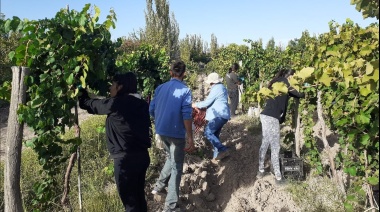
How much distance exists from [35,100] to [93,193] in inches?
71.0

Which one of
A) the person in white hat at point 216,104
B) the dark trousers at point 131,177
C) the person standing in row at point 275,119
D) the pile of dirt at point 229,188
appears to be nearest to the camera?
the dark trousers at point 131,177

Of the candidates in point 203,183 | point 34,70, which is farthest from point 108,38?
point 203,183

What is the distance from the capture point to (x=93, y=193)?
12.3ft

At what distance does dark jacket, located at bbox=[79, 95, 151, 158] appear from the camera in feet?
8.56

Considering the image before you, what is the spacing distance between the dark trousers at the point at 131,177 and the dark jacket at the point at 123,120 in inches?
2.5

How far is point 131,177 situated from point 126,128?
0.45 meters

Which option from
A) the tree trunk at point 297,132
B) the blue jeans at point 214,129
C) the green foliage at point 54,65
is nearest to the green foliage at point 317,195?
the tree trunk at point 297,132

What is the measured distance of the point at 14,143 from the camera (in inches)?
95.0

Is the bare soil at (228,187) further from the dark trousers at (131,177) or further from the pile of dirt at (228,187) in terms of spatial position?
the dark trousers at (131,177)

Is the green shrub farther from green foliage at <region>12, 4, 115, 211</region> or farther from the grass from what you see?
green foliage at <region>12, 4, 115, 211</region>

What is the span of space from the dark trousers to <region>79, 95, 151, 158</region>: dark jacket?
63mm

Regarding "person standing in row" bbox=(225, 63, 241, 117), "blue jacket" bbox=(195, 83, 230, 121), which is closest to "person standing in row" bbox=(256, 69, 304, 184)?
"blue jacket" bbox=(195, 83, 230, 121)

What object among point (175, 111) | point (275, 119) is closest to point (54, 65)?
point (175, 111)

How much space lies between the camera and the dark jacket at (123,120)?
103 inches
